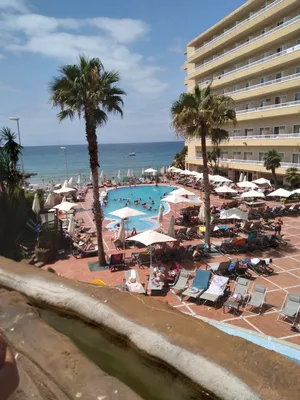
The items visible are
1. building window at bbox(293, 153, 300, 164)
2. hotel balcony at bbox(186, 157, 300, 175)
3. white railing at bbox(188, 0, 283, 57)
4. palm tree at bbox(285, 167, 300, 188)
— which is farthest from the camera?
white railing at bbox(188, 0, 283, 57)

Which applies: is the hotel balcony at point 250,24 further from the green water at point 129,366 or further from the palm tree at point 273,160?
the green water at point 129,366

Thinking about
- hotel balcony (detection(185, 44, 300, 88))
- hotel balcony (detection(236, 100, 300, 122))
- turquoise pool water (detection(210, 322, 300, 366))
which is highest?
hotel balcony (detection(185, 44, 300, 88))

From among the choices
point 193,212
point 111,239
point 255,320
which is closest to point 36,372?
point 255,320

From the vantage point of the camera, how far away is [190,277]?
1352 cm

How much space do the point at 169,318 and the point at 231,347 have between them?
932mm

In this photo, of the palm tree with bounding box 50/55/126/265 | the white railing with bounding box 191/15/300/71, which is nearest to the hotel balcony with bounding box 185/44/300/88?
the white railing with bounding box 191/15/300/71

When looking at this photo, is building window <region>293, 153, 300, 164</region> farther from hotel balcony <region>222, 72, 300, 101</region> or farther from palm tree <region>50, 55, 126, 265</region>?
palm tree <region>50, 55, 126, 265</region>

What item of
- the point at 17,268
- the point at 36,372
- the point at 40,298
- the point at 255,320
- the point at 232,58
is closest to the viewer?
the point at 36,372

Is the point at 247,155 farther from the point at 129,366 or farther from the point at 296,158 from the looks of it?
the point at 129,366

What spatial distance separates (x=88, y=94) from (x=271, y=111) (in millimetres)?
28715

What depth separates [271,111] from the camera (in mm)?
36688

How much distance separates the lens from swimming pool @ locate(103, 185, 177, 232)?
24837 mm

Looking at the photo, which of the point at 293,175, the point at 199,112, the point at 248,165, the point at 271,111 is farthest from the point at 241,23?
the point at 199,112

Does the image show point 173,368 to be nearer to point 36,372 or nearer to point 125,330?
point 125,330
